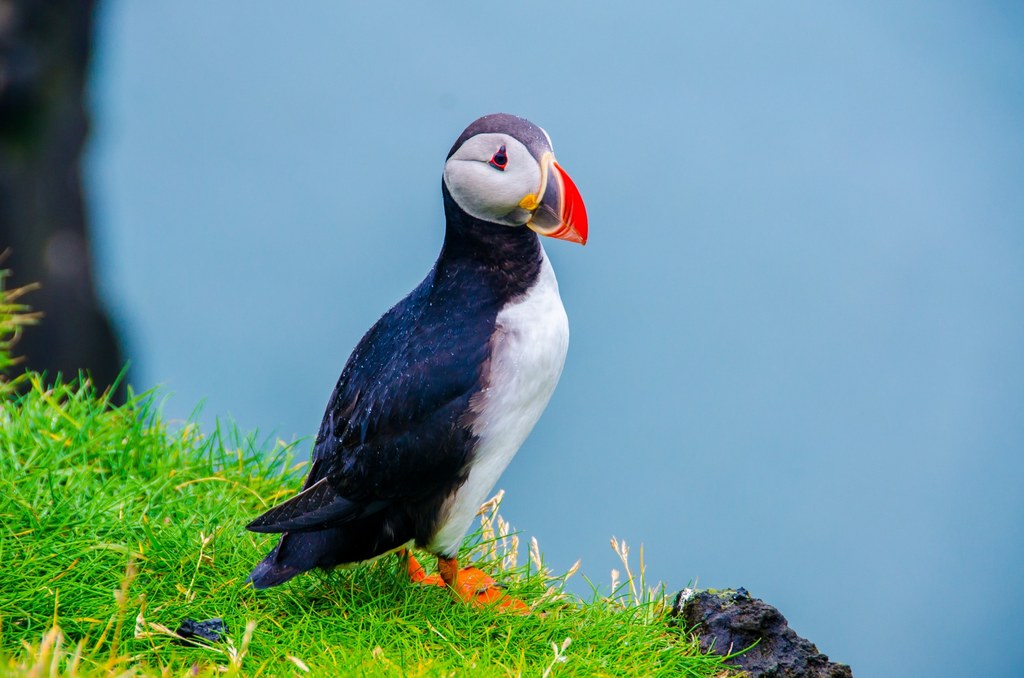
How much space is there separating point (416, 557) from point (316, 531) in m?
0.59

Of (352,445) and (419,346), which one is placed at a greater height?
(419,346)

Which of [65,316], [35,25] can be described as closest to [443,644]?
[65,316]

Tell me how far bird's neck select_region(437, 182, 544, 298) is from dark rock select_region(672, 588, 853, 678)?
105 centimetres

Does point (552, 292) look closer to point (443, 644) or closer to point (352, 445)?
point (352, 445)

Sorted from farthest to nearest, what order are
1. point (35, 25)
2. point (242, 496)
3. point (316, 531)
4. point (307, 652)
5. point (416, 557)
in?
point (35, 25) → point (242, 496) → point (416, 557) → point (316, 531) → point (307, 652)

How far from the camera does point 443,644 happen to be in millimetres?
2699

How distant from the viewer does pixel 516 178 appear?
259 centimetres

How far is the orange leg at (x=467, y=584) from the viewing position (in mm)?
2912

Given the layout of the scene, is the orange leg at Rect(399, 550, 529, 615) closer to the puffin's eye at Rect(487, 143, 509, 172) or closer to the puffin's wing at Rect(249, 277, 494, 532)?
the puffin's wing at Rect(249, 277, 494, 532)

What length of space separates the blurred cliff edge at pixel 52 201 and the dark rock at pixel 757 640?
4.24 m

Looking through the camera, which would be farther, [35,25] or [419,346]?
[35,25]

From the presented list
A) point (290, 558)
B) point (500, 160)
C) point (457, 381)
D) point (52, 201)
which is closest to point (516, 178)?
point (500, 160)

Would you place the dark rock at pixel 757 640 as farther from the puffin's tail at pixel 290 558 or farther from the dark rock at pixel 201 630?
the dark rock at pixel 201 630

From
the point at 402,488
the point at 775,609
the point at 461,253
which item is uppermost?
the point at 461,253
